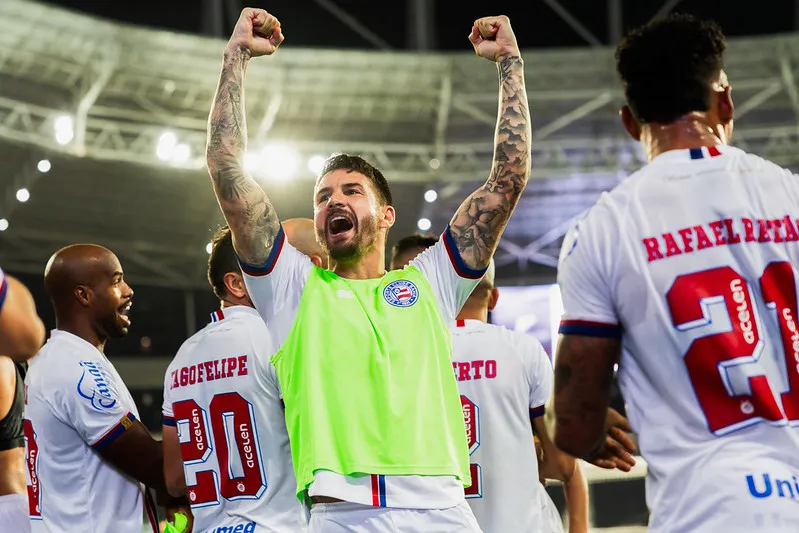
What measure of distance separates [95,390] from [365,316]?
5.13 feet

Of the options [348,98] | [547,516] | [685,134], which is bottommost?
[547,516]

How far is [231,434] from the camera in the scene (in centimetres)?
353

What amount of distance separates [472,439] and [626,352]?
5.78 feet

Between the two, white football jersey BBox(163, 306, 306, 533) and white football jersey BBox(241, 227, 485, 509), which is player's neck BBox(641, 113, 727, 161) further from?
white football jersey BBox(163, 306, 306, 533)

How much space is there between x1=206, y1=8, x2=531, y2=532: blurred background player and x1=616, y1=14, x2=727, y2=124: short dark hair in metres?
0.95

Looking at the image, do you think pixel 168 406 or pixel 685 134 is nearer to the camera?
pixel 685 134

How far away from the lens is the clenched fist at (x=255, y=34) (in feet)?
10.8

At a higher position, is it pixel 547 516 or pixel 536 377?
pixel 536 377

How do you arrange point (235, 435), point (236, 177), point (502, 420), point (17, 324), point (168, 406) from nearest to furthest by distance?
point (17, 324) < point (236, 177) < point (235, 435) < point (168, 406) < point (502, 420)

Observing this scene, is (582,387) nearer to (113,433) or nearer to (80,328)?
(113,433)

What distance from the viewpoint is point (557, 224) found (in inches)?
820

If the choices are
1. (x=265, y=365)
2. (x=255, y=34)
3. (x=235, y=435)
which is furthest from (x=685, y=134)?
(x=235, y=435)

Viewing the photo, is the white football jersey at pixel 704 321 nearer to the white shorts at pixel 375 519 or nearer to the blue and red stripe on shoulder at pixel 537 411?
the white shorts at pixel 375 519

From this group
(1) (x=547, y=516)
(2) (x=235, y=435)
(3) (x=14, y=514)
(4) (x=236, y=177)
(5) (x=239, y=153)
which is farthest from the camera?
(3) (x=14, y=514)
